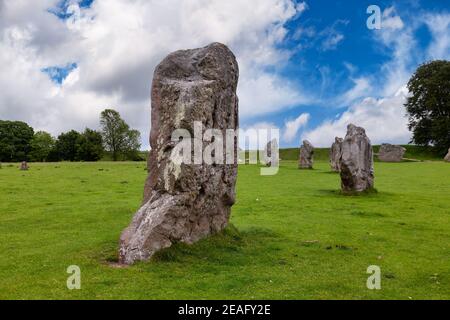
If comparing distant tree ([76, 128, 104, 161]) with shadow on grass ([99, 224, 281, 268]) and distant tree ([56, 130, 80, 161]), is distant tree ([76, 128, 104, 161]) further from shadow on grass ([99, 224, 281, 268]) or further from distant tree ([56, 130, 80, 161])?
shadow on grass ([99, 224, 281, 268])

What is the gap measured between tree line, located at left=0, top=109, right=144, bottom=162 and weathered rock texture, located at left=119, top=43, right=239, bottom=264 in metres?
84.1

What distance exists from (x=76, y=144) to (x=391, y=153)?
6283cm

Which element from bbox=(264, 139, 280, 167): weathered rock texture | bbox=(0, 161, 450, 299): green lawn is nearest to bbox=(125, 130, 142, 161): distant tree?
bbox=(264, 139, 280, 167): weathered rock texture

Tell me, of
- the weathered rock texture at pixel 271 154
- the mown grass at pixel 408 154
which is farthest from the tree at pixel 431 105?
the weathered rock texture at pixel 271 154

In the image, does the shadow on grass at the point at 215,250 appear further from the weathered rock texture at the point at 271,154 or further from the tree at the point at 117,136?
the tree at the point at 117,136

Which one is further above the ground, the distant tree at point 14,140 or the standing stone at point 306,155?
the distant tree at point 14,140

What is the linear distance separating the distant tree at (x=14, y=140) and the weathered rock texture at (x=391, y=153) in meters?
71.4

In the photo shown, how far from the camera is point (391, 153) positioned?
6247 cm

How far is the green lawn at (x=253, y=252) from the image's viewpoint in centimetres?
886

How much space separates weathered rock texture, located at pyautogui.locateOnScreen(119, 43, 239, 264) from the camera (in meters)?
10.5

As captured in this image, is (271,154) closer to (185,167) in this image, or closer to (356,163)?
(356,163)

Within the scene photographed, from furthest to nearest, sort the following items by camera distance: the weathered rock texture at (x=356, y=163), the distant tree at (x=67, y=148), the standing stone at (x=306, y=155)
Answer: the distant tree at (x=67, y=148) → the standing stone at (x=306, y=155) → the weathered rock texture at (x=356, y=163)

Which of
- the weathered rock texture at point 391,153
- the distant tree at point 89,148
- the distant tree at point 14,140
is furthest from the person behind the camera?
the distant tree at point 14,140

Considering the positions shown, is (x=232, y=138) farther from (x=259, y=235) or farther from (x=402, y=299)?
(x=402, y=299)
